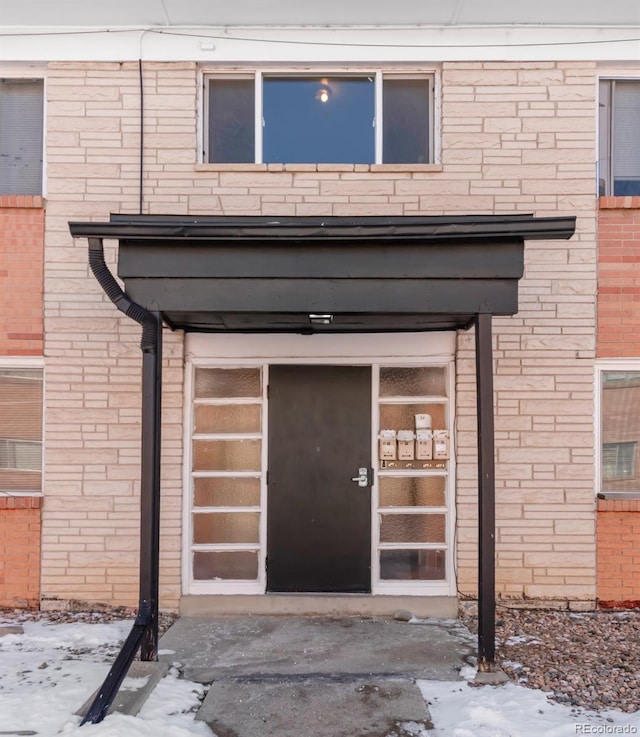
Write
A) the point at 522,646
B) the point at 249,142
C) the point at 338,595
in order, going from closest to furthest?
the point at 522,646 → the point at 338,595 → the point at 249,142

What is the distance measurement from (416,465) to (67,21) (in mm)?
5582

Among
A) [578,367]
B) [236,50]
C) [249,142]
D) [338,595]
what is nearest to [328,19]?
[236,50]

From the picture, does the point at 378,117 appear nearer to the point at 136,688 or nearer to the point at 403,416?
the point at 403,416

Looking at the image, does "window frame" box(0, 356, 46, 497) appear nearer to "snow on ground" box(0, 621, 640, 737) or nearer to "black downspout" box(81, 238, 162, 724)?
"snow on ground" box(0, 621, 640, 737)

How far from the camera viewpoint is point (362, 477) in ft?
21.5

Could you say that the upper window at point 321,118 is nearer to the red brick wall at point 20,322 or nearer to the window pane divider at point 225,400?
the red brick wall at point 20,322

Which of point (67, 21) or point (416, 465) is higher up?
point (67, 21)

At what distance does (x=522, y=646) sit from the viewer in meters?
5.51

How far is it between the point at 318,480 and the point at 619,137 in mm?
4649

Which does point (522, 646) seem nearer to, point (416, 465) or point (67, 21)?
point (416, 465)

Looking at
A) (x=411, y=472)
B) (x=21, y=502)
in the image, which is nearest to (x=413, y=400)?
(x=411, y=472)

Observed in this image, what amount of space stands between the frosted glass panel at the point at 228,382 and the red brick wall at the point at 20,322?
163 cm

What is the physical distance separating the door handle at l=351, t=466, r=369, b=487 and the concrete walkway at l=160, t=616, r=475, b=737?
1.26 m

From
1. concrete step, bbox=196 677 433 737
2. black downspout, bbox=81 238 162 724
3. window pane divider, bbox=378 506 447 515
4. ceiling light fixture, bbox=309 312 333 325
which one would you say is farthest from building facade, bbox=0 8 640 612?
concrete step, bbox=196 677 433 737
